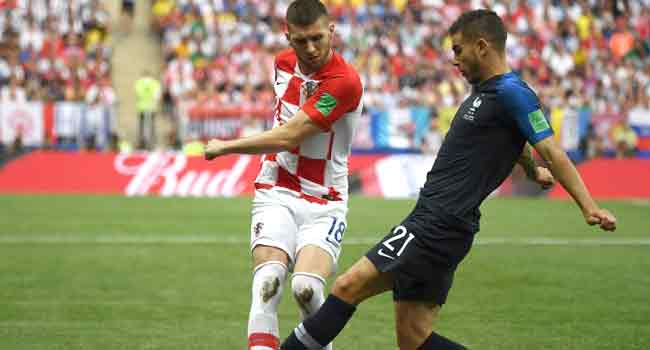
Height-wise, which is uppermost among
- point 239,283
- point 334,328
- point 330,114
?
point 330,114

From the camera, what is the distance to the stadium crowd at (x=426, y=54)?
28.0m

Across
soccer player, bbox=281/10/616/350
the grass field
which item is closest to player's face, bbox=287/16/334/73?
soccer player, bbox=281/10/616/350

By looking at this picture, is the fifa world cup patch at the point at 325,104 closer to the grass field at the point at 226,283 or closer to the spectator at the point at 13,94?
the grass field at the point at 226,283

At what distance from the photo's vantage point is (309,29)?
632cm

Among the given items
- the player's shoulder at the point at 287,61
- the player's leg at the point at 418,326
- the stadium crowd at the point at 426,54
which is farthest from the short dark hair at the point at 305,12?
the stadium crowd at the point at 426,54

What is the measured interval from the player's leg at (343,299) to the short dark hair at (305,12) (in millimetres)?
1337

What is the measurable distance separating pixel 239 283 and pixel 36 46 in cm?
2089

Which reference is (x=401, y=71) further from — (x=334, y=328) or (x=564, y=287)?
(x=334, y=328)

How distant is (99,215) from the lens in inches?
703

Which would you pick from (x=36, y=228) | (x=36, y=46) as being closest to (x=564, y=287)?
(x=36, y=228)

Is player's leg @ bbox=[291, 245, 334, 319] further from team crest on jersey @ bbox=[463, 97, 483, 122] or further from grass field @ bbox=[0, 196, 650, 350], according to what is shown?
grass field @ bbox=[0, 196, 650, 350]

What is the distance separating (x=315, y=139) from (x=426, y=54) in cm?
2479

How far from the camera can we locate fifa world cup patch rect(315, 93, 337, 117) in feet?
21.2

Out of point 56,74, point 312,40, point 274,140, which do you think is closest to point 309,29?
point 312,40
